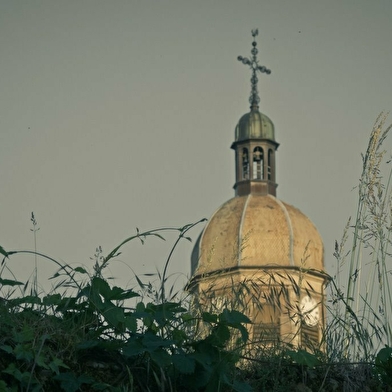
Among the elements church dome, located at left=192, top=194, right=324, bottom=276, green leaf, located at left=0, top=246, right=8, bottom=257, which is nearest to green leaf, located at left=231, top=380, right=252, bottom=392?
green leaf, located at left=0, top=246, right=8, bottom=257

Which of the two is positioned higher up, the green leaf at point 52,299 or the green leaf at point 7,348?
→ the green leaf at point 52,299

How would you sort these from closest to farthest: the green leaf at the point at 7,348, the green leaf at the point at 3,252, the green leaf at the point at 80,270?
the green leaf at the point at 7,348
the green leaf at the point at 3,252
the green leaf at the point at 80,270

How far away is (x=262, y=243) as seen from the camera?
172ft

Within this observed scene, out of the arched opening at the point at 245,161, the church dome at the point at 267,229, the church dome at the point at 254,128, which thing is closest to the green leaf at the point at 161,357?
the church dome at the point at 267,229

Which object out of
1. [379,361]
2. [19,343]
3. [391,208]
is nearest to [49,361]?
[19,343]

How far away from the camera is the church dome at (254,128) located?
183ft

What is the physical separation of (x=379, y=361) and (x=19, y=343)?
1.55 metres

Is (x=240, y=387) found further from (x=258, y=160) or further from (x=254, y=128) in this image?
(x=258, y=160)

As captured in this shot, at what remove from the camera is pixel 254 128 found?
184 feet

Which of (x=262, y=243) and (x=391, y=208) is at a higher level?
(x=262, y=243)

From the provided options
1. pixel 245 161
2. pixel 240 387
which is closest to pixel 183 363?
pixel 240 387

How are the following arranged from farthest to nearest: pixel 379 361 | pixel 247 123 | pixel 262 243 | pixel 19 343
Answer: pixel 247 123 → pixel 262 243 → pixel 379 361 → pixel 19 343

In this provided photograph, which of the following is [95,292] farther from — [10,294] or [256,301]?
[256,301]

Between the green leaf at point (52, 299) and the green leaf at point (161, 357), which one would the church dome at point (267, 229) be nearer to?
the green leaf at point (52, 299)
